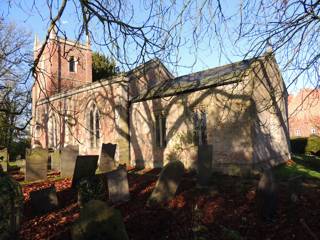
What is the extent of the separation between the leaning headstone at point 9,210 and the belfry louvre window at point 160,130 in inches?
463

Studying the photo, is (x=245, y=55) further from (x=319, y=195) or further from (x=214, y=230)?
(x=319, y=195)

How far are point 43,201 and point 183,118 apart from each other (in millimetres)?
8942

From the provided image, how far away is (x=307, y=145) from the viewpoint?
2412 cm

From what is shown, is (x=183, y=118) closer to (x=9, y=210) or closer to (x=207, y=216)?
(x=207, y=216)

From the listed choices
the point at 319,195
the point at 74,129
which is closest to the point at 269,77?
the point at 319,195

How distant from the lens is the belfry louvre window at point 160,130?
683 inches

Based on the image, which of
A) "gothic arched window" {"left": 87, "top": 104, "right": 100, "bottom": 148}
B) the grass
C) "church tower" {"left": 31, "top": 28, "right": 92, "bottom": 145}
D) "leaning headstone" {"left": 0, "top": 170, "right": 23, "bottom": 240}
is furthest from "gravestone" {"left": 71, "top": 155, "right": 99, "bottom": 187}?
"church tower" {"left": 31, "top": 28, "right": 92, "bottom": 145}

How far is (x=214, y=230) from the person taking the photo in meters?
6.45

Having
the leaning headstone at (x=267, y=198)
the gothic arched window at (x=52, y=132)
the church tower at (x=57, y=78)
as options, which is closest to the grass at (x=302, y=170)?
the leaning headstone at (x=267, y=198)

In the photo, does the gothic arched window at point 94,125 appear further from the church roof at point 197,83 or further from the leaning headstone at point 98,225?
the leaning headstone at point 98,225

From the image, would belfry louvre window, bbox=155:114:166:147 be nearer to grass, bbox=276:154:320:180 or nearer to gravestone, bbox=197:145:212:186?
grass, bbox=276:154:320:180

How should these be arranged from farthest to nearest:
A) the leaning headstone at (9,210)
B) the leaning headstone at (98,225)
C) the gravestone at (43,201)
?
the gravestone at (43,201)
the leaning headstone at (9,210)
the leaning headstone at (98,225)

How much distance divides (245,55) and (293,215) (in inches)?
142

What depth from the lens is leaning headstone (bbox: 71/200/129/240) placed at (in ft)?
14.5
